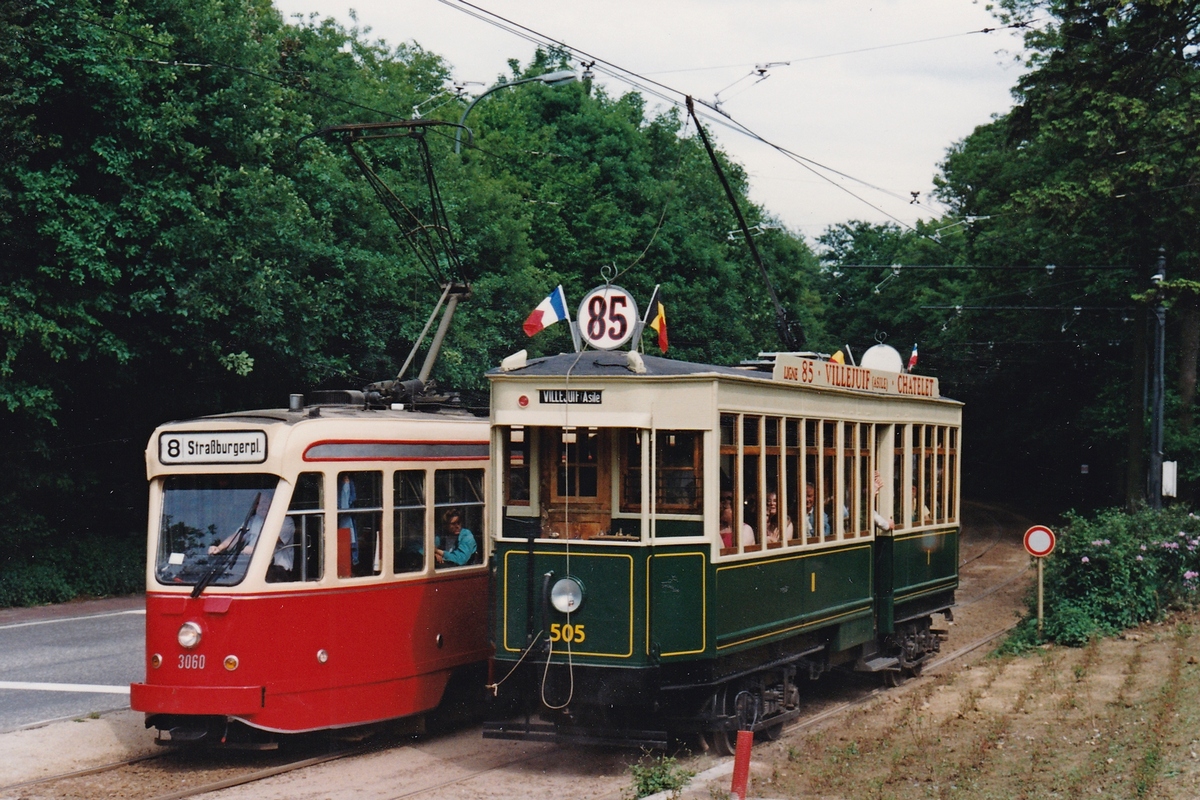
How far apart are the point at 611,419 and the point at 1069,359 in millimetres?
34787

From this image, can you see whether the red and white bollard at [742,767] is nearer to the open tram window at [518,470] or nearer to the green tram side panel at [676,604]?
the green tram side panel at [676,604]

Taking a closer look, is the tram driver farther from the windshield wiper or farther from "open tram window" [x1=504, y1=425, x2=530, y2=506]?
"open tram window" [x1=504, y1=425, x2=530, y2=506]

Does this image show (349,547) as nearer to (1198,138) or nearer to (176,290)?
(176,290)

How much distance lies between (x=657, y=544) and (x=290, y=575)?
114 inches

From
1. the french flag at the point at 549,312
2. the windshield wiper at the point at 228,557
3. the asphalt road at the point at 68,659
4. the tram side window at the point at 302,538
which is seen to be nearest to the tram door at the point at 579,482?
the french flag at the point at 549,312

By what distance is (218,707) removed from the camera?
10.2 m

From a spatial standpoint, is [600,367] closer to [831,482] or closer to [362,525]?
[362,525]

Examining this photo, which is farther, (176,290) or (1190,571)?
(176,290)

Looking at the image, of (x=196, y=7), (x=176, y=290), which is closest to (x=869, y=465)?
(x=176, y=290)

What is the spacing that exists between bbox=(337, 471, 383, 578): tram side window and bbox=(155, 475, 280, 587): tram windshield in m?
0.66

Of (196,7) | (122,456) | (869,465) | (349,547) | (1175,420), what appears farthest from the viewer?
(1175,420)

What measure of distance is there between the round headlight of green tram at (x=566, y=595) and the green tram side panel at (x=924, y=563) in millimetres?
5385

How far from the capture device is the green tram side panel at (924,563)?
14.7 meters

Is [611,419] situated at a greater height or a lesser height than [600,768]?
greater
